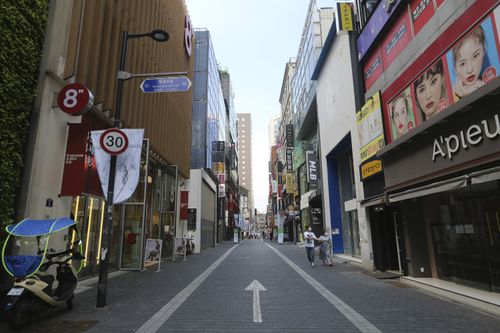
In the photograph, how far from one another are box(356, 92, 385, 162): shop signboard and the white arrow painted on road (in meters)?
7.31

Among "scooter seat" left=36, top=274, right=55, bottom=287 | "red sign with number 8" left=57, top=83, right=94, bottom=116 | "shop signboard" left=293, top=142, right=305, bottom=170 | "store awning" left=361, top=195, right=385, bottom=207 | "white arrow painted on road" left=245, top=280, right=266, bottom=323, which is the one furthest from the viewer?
"shop signboard" left=293, top=142, right=305, bottom=170

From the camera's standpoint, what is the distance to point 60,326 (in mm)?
5828

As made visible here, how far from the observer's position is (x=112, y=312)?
22.5 feet

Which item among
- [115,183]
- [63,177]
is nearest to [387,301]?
[115,183]

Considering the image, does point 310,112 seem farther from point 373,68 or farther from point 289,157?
point 289,157

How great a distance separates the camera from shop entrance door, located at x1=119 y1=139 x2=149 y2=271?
14797mm

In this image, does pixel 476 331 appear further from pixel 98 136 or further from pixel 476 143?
pixel 98 136

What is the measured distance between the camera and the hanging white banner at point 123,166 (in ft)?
25.8

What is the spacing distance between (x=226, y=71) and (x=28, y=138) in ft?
221

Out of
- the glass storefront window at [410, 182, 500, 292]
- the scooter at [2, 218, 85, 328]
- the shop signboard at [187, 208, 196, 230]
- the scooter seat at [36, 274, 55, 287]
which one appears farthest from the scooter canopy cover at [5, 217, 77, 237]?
the shop signboard at [187, 208, 196, 230]

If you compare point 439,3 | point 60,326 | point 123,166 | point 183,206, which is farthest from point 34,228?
point 183,206

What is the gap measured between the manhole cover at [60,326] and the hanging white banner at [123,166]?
104 inches

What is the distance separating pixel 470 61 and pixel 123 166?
902cm

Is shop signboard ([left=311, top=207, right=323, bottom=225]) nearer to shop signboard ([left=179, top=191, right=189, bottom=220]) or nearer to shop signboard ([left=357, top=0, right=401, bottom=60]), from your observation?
shop signboard ([left=179, top=191, right=189, bottom=220])
